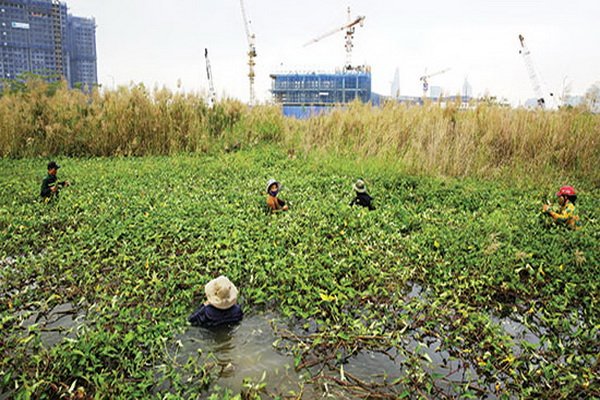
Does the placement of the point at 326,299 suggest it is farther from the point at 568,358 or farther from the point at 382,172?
the point at 382,172

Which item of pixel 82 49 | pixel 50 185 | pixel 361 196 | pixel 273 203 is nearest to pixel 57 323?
pixel 273 203

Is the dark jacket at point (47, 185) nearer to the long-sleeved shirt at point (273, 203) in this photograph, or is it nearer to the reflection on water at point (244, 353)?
the long-sleeved shirt at point (273, 203)

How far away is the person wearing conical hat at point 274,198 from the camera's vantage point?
16.7 ft

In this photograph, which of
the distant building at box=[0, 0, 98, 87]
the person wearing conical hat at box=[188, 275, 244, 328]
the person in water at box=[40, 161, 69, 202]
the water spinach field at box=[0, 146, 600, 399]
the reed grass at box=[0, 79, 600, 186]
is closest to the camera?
the water spinach field at box=[0, 146, 600, 399]

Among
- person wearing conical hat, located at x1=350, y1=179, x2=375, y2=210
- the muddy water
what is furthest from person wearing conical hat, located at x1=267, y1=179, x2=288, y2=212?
the muddy water

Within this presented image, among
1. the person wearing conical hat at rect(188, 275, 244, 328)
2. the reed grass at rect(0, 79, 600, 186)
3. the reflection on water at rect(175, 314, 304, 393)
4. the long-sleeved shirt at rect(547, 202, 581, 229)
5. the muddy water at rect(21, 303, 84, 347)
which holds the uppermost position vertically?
the reed grass at rect(0, 79, 600, 186)

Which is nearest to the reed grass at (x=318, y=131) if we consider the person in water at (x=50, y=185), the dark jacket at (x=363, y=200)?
the dark jacket at (x=363, y=200)

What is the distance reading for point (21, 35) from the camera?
86.9m

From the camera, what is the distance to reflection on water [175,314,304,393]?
2.37m

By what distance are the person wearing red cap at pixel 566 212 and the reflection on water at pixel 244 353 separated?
3465mm

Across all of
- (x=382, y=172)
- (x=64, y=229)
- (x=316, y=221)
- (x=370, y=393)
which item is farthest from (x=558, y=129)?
(x=64, y=229)

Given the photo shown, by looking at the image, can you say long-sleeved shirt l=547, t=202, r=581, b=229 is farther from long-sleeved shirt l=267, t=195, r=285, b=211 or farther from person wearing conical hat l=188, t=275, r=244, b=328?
person wearing conical hat l=188, t=275, r=244, b=328

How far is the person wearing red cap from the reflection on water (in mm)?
3465

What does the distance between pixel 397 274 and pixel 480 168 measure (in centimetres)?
464
